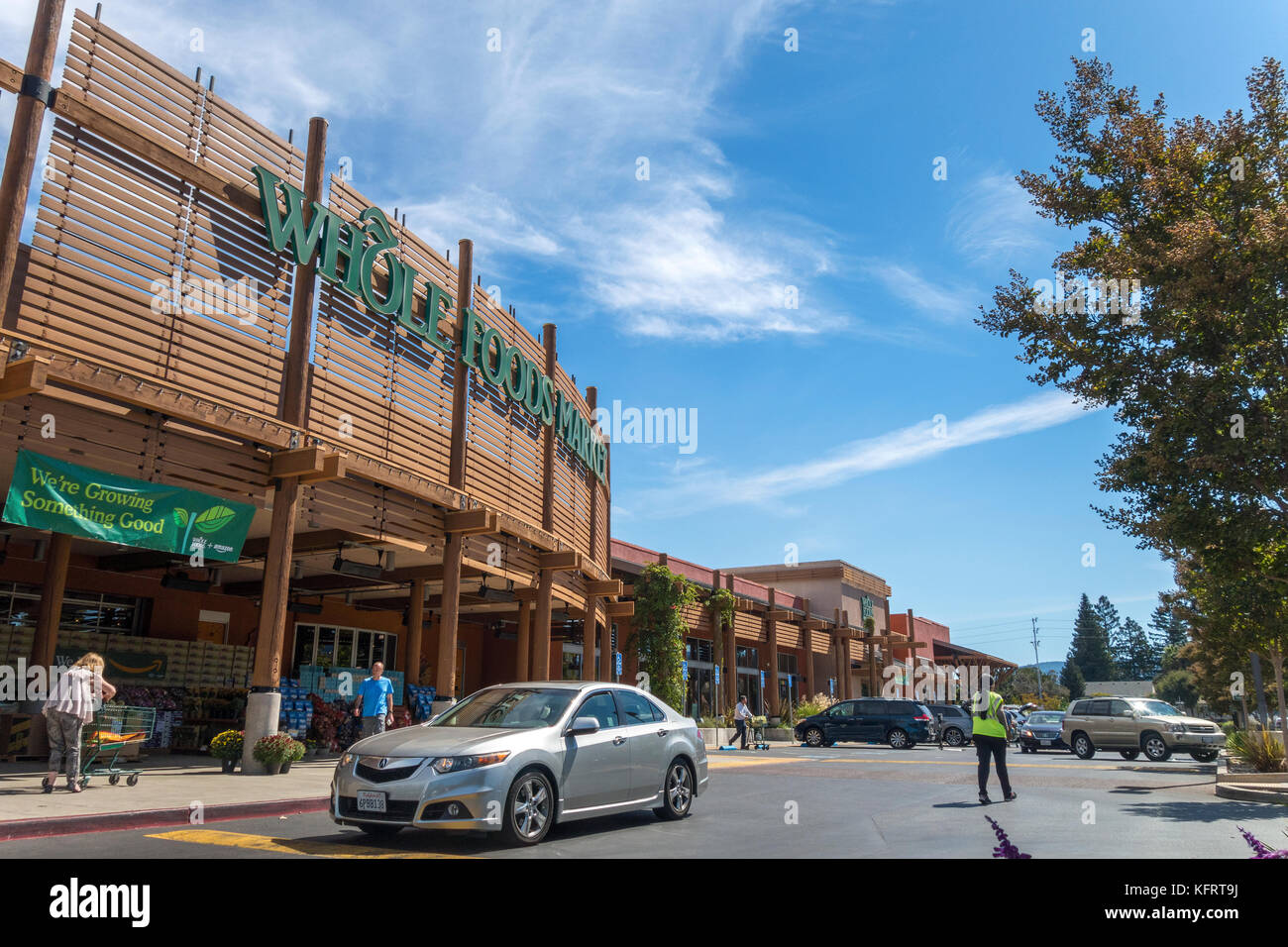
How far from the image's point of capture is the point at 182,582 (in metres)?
18.5

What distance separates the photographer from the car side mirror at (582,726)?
890 centimetres

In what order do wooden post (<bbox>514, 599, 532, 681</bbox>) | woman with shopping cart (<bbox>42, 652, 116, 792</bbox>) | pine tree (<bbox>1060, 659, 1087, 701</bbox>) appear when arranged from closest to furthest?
woman with shopping cart (<bbox>42, 652, 116, 792</bbox>) → wooden post (<bbox>514, 599, 532, 681</bbox>) → pine tree (<bbox>1060, 659, 1087, 701</bbox>)

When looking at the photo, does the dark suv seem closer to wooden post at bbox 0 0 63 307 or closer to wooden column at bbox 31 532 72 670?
wooden column at bbox 31 532 72 670

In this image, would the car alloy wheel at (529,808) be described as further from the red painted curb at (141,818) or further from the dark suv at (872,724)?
the dark suv at (872,724)

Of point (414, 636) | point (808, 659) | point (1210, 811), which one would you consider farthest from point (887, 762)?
point (808, 659)

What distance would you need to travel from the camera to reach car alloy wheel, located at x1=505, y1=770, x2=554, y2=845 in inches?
316

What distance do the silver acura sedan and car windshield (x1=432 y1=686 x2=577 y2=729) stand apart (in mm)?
14

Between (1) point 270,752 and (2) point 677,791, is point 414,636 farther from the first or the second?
(2) point 677,791

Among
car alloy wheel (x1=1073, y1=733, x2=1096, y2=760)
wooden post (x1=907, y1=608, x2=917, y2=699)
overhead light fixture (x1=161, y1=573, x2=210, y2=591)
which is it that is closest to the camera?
overhead light fixture (x1=161, y1=573, x2=210, y2=591)

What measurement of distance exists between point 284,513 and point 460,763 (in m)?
7.64

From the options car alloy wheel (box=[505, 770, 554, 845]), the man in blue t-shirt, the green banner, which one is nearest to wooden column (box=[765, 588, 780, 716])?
the man in blue t-shirt
